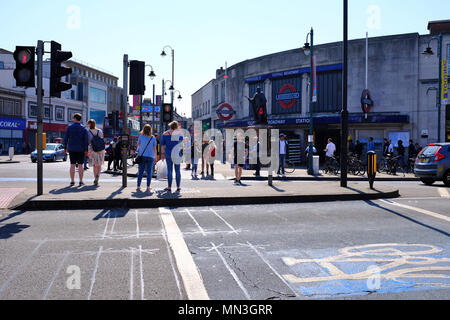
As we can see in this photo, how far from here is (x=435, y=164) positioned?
14.0 m

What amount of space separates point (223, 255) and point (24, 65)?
594 centimetres

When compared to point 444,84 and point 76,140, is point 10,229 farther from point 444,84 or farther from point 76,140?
point 444,84

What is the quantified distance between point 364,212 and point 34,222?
5867 mm

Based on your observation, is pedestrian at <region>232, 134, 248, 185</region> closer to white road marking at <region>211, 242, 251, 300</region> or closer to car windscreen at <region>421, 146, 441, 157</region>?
car windscreen at <region>421, 146, 441, 157</region>

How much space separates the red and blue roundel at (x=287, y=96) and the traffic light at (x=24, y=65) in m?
25.0

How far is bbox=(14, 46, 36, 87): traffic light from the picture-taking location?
787cm

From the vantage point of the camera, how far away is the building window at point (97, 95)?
6741cm

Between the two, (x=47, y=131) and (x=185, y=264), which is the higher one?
(x=47, y=131)

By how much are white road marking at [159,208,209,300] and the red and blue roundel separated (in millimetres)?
26089

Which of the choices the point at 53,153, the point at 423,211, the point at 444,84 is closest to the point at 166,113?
the point at 423,211

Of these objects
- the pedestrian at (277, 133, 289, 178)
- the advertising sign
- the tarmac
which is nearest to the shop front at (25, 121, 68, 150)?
the pedestrian at (277, 133, 289, 178)

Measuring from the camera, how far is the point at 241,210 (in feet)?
26.0
